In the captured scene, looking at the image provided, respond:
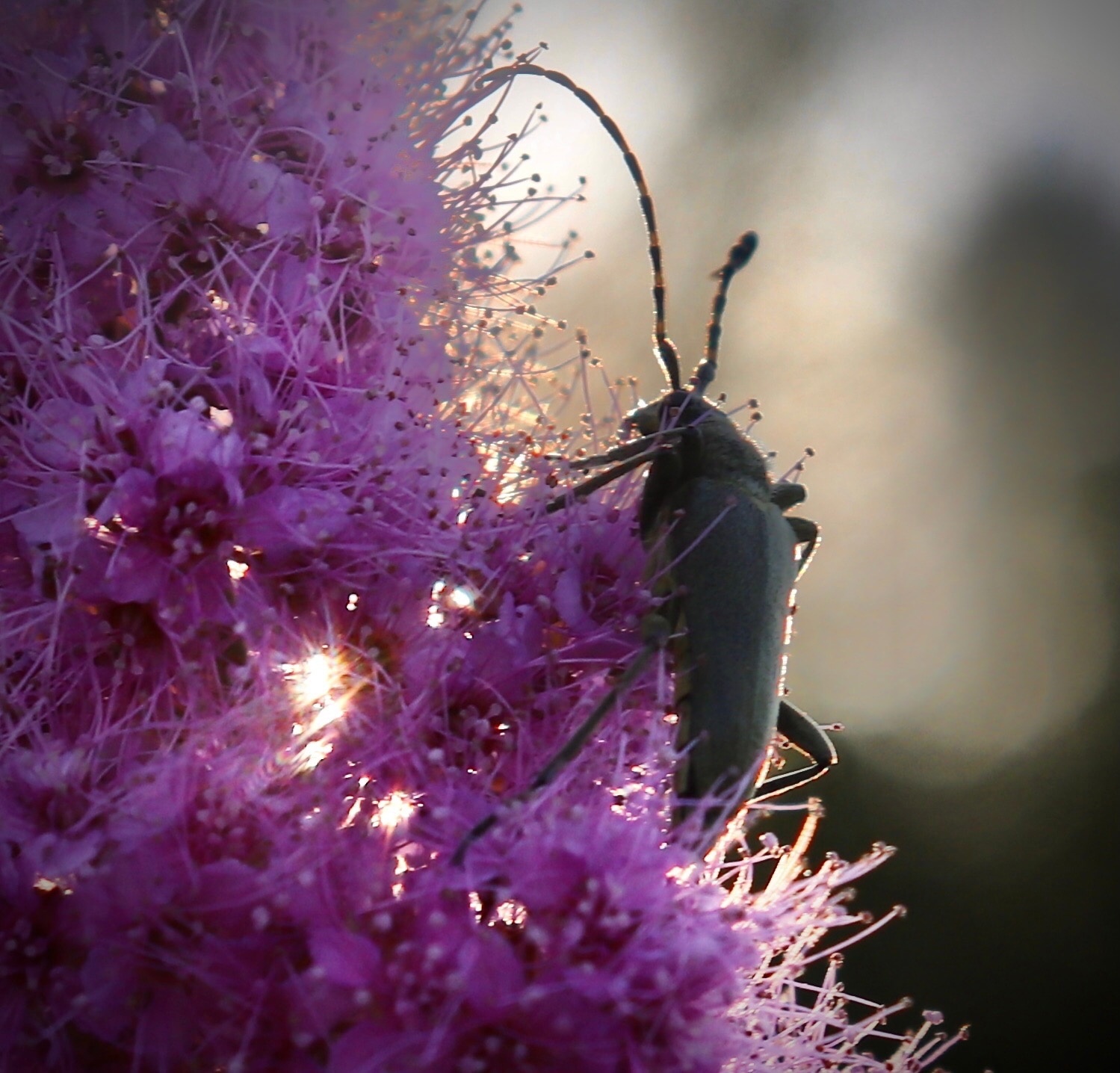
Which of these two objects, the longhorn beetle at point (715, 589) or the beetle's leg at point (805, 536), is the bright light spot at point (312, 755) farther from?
the beetle's leg at point (805, 536)

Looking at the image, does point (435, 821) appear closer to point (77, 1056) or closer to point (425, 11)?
point (77, 1056)

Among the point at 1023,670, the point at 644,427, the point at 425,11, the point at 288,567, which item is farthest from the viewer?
the point at 1023,670

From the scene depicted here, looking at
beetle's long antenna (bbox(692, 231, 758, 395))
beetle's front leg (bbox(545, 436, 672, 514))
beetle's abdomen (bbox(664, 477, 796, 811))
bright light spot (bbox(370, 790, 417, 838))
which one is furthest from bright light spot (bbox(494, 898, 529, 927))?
beetle's long antenna (bbox(692, 231, 758, 395))

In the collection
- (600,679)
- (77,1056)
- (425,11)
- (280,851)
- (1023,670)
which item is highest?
(1023,670)

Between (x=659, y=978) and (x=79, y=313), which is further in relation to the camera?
(x=79, y=313)

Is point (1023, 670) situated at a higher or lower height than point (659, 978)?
higher

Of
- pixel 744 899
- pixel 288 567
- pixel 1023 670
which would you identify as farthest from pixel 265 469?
pixel 1023 670

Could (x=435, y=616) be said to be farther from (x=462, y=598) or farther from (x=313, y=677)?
(x=313, y=677)

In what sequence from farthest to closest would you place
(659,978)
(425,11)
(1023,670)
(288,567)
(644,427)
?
(1023,670) → (425,11) → (644,427) → (288,567) → (659,978)
